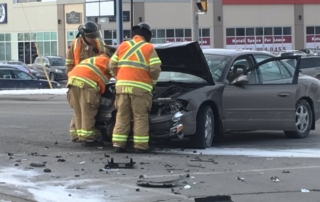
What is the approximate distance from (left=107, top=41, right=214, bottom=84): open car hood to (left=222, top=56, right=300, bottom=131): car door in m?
0.53

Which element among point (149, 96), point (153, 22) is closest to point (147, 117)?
point (149, 96)

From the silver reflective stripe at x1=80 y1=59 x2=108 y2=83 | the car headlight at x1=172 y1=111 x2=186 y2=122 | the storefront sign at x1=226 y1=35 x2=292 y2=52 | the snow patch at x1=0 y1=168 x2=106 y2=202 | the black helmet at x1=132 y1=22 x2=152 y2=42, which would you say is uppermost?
the storefront sign at x1=226 y1=35 x2=292 y2=52

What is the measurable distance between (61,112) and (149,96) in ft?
25.4

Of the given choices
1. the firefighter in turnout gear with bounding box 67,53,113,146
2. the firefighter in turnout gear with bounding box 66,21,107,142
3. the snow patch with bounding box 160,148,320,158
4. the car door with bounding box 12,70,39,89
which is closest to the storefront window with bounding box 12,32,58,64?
the car door with bounding box 12,70,39,89

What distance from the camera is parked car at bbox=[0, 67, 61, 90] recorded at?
29.0 m

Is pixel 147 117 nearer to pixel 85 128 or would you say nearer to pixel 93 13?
pixel 85 128

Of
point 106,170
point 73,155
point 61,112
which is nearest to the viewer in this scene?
point 106,170

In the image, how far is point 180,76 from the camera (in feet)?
36.5

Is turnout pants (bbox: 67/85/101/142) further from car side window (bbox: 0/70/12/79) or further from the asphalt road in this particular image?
car side window (bbox: 0/70/12/79)

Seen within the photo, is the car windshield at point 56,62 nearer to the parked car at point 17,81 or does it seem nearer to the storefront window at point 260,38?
the parked car at point 17,81

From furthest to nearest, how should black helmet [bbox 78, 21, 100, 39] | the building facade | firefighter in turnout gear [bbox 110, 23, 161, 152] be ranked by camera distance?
1. the building facade
2. black helmet [bbox 78, 21, 100, 39]
3. firefighter in turnout gear [bbox 110, 23, 161, 152]

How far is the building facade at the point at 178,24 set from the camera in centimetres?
5862

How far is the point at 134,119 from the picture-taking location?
10.0 m

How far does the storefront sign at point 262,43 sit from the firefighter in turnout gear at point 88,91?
168 ft
